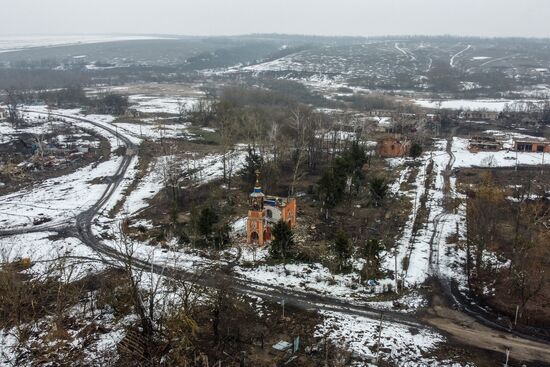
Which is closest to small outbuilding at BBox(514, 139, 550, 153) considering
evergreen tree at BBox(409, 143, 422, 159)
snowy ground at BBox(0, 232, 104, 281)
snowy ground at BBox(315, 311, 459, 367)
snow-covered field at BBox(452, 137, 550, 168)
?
snow-covered field at BBox(452, 137, 550, 168)

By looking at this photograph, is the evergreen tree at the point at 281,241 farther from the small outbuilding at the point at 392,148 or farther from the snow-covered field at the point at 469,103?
the snow-covered field at the point at 469,103

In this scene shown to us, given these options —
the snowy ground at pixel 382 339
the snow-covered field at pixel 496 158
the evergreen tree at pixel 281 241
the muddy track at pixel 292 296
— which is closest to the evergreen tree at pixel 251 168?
the evergreen tree at pixel 281 241

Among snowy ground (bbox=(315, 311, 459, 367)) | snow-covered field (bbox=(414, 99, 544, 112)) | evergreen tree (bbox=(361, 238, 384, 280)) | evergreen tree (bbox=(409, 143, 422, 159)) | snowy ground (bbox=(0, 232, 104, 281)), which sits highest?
snow-covered field (bbox=(414, 99, 544, 112))

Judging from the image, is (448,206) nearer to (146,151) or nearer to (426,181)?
(426,181)

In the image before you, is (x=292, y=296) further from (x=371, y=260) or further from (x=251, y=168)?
(x=251, y=168)

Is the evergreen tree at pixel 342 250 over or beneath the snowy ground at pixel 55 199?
over

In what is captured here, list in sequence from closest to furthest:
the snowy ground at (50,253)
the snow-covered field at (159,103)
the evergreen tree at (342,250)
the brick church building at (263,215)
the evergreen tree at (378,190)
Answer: the evergreen tree at (342,250)
the snowy ground at (50,253)
the brick church building at (263,215)
the evergreen tree at (378,190)
the snow-covered field at (159,103)

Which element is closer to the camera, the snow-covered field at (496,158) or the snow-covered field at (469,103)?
the snow-covered field at (496,158)

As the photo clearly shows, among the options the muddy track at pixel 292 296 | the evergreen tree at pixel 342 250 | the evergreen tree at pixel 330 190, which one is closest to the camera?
the muddy track at pixel 292 296

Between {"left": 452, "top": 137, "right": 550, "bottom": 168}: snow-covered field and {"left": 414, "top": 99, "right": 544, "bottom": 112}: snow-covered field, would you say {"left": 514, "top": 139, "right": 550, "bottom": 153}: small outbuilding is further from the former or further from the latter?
{"left": 414, "top": 99, "right": 544, "bottom": 112}: snow-covered field
